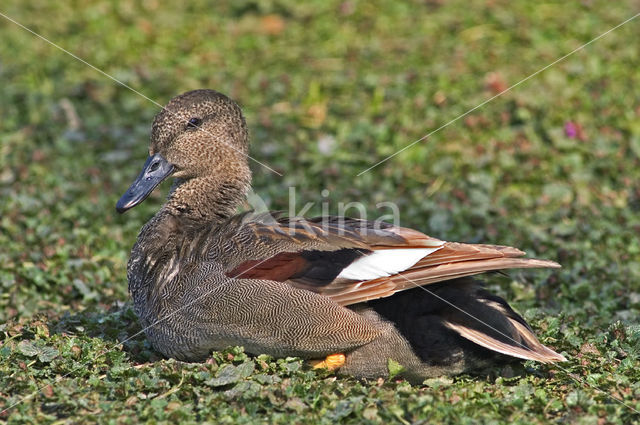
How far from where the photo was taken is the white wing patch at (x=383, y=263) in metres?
4.37

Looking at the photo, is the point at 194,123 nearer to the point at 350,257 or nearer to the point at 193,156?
the point at 193,156

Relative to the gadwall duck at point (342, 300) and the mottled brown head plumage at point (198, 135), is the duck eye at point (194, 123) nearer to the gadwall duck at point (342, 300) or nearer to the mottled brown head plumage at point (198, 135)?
the mottled brown head plumage at point (198, 135)

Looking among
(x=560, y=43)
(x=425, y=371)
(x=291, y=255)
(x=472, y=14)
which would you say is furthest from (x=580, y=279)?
(x=472, y=14)

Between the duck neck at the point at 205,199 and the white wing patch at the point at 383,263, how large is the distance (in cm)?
129

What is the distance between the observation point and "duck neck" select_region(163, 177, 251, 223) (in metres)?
5.45

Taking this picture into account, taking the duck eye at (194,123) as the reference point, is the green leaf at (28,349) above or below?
below

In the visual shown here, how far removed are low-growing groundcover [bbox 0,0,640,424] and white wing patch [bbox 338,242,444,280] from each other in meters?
0.55

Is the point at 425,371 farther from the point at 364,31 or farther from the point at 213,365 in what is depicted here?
the point at 364,31

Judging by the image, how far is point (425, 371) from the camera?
14.8 feet

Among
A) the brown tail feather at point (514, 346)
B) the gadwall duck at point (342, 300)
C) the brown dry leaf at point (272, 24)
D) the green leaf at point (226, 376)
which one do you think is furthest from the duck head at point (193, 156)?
the brown dry leaf at point (272, 24)

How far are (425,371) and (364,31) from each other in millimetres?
6116

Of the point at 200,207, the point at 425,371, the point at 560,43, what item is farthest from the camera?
the point at 560,43

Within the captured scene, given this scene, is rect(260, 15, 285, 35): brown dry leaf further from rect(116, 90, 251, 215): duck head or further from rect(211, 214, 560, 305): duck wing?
rect(211, 214, 560, 305): duck wing

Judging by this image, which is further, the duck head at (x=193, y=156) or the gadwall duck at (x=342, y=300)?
the duck head at (x=193, y=156)
